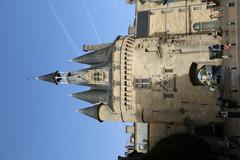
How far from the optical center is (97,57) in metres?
47.1

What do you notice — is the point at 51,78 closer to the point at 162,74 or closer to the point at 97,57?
the point at 97,57

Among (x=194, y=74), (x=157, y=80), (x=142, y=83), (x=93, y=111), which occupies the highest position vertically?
(x=194, y=74)

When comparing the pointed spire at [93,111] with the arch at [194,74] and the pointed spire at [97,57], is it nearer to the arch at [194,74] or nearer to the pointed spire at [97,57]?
the pointed spire at [97,57]

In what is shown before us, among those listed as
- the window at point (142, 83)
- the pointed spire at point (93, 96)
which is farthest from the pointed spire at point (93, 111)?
the window at point (142, 83)

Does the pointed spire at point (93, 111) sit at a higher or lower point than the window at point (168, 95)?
lower

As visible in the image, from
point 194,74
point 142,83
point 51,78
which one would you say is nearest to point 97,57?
point 142,83

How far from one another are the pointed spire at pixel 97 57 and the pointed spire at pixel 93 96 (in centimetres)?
278

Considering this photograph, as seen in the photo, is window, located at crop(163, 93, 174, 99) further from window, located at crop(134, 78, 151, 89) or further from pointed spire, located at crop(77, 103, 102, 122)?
pointed spire, located at crop(77, 103, 102, 122)

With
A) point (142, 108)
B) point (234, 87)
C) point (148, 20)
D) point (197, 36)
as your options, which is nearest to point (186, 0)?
point (148, 20)

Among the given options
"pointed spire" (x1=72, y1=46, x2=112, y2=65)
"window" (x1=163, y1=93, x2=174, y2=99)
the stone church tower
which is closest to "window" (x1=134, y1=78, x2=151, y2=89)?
the stone church tower

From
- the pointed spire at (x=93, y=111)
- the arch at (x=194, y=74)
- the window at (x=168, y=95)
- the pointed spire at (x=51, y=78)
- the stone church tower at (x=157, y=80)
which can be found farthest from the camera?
the pointed spire at (x=51, y=78)

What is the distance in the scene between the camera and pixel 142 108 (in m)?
43.4

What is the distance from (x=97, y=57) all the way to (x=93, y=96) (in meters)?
3.67

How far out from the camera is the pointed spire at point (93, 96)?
46.6 meters
